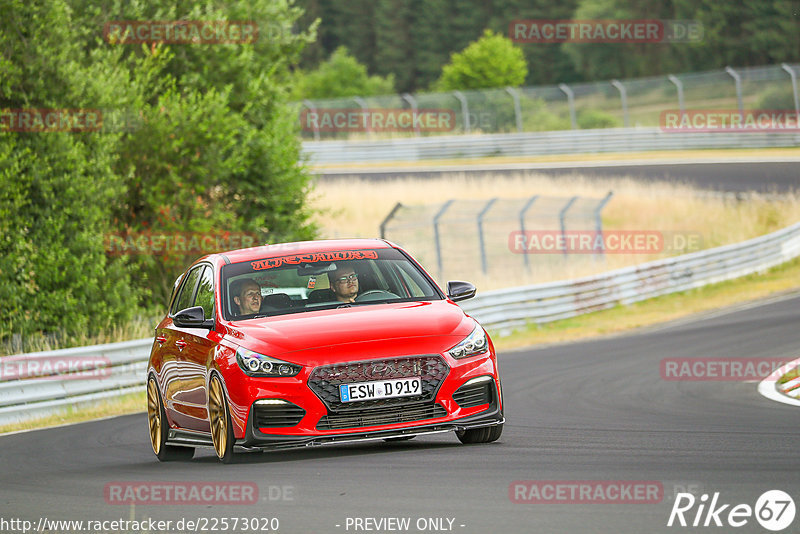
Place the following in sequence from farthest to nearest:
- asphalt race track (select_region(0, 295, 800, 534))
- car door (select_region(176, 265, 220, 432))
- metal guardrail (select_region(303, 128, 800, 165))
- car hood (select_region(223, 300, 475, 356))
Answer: metal guardrail (select_region(303, 128, 800, 165)) < car door (select_region(176, 265, 220, 432)) < car hood (select_region(223, 300, 475, 356)) < asphalt race track (select_region(0, 295, 800, 534))

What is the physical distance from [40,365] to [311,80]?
6621 cm

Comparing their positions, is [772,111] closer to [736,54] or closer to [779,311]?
[779,311]

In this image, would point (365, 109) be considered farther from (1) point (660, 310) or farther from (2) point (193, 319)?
(2) point (193, 319)

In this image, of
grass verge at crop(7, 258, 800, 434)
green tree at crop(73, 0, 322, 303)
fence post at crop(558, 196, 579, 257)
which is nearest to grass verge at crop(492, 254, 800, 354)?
grass verge at crop(7, 258, 800, 434)

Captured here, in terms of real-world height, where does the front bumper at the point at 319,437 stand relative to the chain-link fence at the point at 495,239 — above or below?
above

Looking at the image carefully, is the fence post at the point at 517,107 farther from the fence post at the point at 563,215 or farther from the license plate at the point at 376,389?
the license plate at the point at 376,389

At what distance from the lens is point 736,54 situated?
79812mm

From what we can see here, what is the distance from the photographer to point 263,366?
8.27 metres

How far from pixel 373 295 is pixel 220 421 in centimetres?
153

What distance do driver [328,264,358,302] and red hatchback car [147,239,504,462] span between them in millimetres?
11

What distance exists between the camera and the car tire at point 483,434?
9.07 m

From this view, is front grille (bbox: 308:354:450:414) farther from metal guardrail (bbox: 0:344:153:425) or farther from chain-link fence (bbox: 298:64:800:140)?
chain-link fence (bbox: 298:64:800:140)

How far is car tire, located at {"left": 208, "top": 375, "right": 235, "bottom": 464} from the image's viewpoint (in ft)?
27.9

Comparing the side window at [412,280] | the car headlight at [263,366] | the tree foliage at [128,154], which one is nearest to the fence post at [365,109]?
the tree foliage at [128,154]
